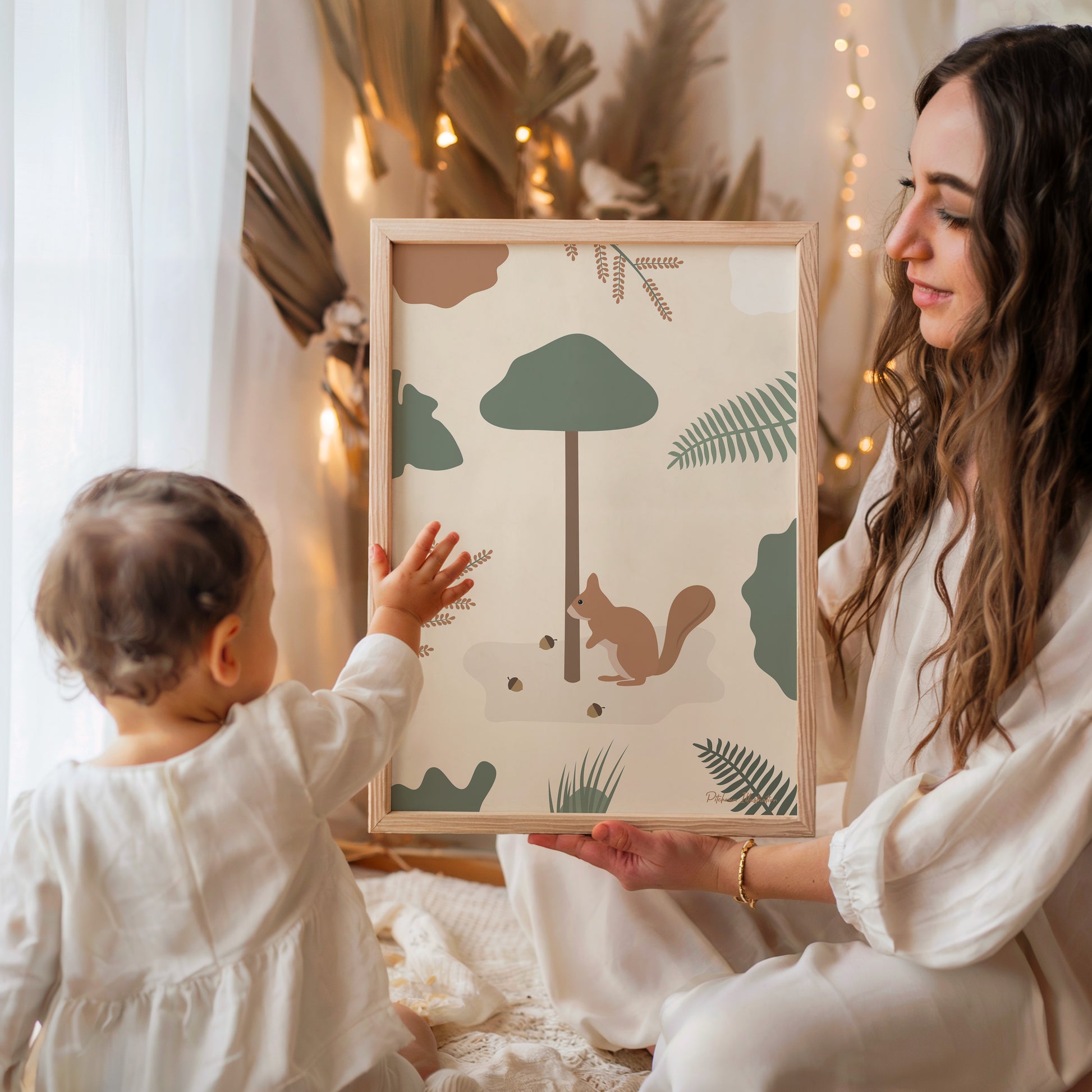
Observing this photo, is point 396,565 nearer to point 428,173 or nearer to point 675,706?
point 675,706

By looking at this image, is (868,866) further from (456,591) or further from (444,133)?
(444,133)

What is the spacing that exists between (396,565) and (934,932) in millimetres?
713

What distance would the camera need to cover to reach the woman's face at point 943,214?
98 cm

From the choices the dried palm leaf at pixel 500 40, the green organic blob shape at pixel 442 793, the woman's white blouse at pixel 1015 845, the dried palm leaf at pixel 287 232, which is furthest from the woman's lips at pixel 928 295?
the dried palm leaf at pixel 287 232

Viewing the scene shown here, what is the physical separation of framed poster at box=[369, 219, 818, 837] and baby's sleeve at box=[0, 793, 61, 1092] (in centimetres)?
35

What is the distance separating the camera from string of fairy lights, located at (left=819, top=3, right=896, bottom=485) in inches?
66.8

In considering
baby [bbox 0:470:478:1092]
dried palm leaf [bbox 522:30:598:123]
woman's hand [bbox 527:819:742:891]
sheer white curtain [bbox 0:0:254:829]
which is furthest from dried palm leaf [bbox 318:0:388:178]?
woman's hand [bbox 527:819:742:891]

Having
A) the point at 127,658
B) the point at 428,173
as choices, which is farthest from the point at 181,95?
Answer: the point at 127,658

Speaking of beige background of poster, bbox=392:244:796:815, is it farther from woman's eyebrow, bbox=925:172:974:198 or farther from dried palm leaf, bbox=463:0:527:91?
dried palm leaf, bbox=463:0:527:91

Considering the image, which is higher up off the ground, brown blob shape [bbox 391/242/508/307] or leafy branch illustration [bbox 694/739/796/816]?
brown blob shape [bbox 391/242/508/307]

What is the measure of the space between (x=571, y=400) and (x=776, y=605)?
35 centimetres

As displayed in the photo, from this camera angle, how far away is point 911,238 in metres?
1.04

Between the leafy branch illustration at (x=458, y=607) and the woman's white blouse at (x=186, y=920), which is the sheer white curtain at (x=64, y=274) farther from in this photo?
the leafy branch illustration at (x=458, y=607)

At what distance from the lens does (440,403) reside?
1063 millimetres
